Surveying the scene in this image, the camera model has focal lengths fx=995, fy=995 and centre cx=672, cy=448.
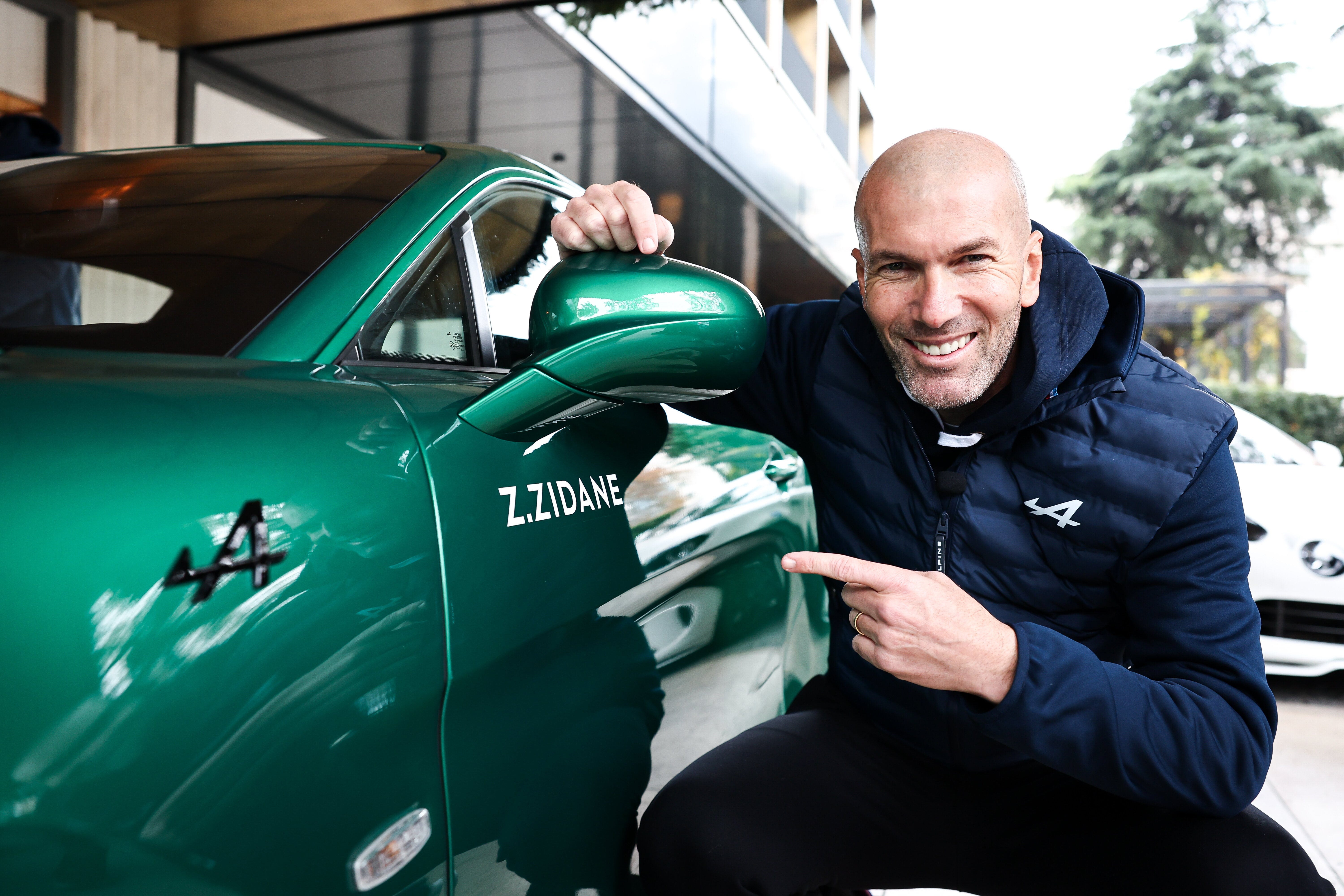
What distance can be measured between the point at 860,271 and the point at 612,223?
54 centimetres

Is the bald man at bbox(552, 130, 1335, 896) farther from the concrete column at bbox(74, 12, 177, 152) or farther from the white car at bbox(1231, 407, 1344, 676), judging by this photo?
the concrete column at bbox(74, 12, 177, 152)

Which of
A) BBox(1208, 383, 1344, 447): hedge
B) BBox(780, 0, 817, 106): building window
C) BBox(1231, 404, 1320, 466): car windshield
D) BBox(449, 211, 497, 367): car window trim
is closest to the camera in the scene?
BBox(449, 211, 497, 367): car window trim

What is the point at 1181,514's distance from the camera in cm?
136

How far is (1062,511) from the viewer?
4.67 feet

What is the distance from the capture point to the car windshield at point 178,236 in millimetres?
1104

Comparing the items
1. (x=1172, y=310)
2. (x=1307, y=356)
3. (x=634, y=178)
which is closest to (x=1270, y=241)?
(x=1307, y=356)

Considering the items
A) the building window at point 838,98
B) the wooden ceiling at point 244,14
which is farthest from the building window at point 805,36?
the wooden ceiling at point 244,14

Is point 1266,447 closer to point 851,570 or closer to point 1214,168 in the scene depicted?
point 851,570

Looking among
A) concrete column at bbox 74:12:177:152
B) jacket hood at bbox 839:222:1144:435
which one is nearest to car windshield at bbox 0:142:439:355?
jacket hood at bbox 839:222:1144:435

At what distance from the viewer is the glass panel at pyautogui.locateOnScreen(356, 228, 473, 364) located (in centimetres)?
117

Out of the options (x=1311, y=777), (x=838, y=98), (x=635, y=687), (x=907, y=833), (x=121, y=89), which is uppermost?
(x=838, y=98)

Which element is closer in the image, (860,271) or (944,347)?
(944,347)

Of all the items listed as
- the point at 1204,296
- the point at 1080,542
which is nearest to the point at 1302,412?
the point at 1204,296

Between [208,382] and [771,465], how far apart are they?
4.38 feet
